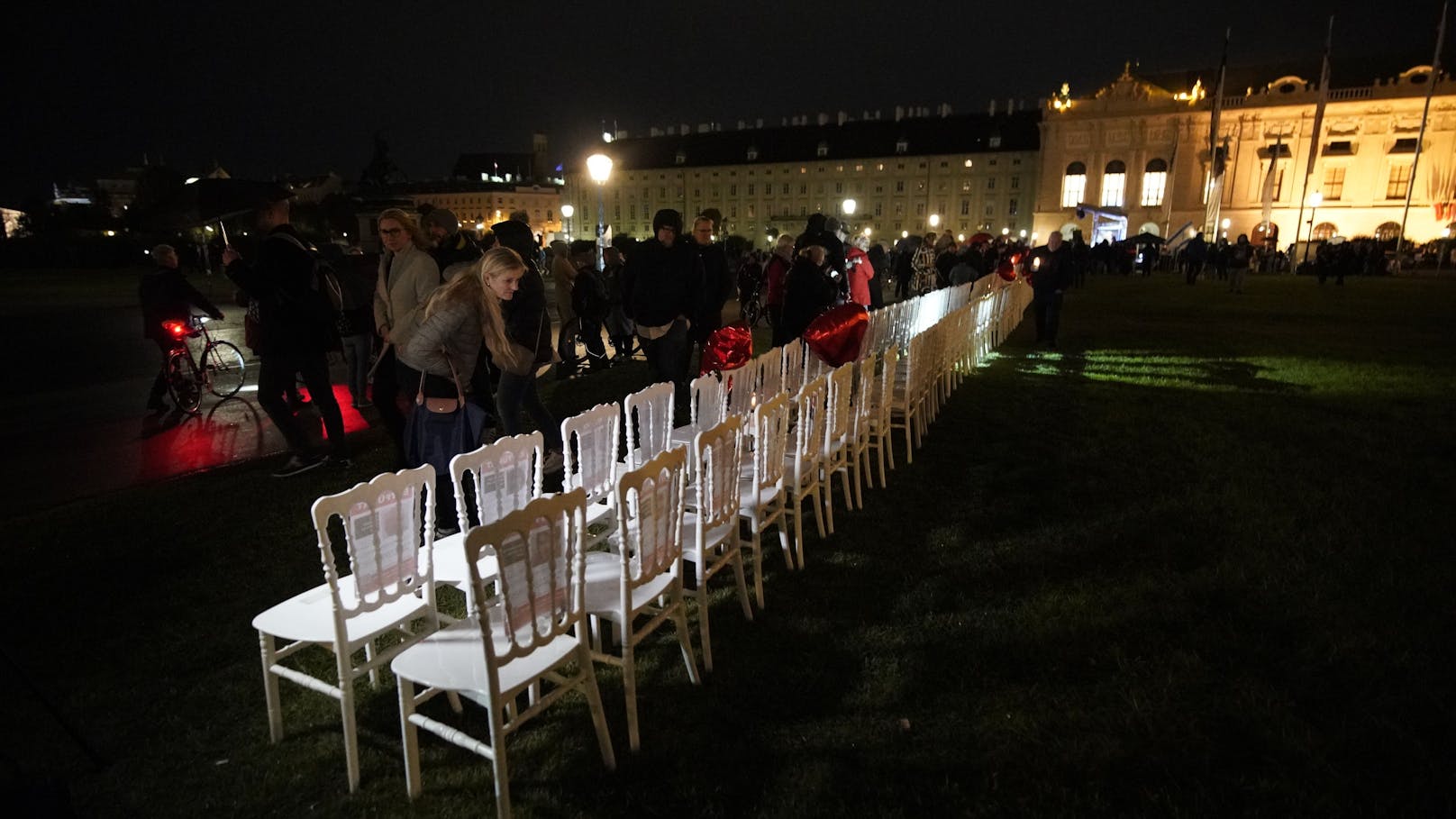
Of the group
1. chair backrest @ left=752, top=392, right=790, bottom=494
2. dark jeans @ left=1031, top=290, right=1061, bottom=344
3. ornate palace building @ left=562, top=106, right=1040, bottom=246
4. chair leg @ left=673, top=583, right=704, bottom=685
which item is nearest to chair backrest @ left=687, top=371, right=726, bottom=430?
chair backrest @ left=752, top=392, right=790, bottom=494

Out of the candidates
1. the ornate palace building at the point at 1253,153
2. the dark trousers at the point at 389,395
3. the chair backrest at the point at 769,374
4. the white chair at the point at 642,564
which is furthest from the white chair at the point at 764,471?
the ornate palace building at the point at 1253,153

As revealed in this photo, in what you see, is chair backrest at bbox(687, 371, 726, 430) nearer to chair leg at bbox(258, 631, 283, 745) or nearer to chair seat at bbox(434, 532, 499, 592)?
chair seat at bbox(434, 532, 499, 592)

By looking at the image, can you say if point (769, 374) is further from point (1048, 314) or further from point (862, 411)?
point (1048, 314)

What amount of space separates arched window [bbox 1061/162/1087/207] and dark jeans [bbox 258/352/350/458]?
64.1 meters

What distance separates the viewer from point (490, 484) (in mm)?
3164

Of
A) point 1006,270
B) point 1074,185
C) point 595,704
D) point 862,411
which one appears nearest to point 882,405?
point 862,411

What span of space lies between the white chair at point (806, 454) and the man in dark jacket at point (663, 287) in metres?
2.50

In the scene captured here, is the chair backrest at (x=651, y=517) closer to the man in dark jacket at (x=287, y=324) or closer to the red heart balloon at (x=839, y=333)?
the red heart balloon at (x=839, y=333)

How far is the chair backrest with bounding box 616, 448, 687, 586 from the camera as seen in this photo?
8.91ft

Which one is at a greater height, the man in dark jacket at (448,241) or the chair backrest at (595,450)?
the man in dark jacket at (448,241)

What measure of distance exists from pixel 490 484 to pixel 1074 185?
6629 cm

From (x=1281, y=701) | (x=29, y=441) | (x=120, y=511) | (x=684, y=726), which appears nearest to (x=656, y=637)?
(x=684, y=726)

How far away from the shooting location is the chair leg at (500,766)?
94.0 inches

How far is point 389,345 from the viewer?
507 cm
